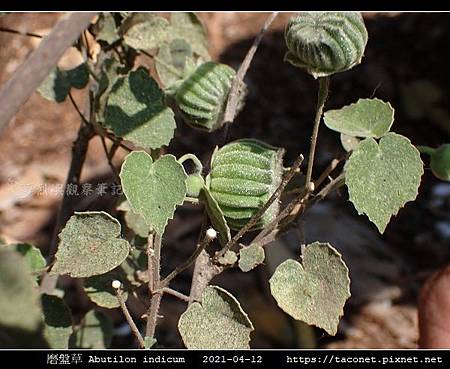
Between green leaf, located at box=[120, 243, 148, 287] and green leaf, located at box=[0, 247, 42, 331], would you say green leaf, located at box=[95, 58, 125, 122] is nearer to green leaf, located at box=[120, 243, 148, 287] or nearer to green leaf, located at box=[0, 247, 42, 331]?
green leaf, located at box=[120, 243, 148, 287]

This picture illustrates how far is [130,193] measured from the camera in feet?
2.33

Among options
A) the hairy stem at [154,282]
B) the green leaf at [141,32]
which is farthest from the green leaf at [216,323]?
the green leaf at [141,32]

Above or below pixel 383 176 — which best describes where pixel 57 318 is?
below

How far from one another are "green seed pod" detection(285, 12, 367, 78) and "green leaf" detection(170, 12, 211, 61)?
0.35 m

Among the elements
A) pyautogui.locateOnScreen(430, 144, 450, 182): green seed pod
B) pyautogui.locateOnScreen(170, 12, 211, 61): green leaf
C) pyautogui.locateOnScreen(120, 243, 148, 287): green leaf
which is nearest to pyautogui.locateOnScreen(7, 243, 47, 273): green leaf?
pyautogui.locateOnScreen(120, 243, 148, 287): green leaf

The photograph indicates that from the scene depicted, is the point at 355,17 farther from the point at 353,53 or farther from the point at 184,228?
the point at 184,228

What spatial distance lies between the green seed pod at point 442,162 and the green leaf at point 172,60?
0.34m

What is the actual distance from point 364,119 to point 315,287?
191mm

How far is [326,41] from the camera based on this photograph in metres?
0.70

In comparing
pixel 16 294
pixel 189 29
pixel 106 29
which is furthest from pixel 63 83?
pixel 16 294

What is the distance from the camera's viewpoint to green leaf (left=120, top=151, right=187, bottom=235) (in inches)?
28.0

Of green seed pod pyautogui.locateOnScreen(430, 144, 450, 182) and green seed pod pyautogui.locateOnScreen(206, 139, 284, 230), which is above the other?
green seed pod pyautogui.locateOnScreen(206, 139, 284, 230)

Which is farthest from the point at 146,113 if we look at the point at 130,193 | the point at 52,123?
the point at 52,123

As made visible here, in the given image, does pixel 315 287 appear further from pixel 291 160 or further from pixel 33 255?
pixel 291 160
